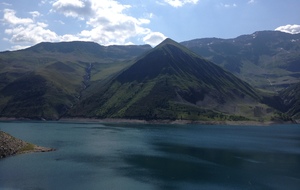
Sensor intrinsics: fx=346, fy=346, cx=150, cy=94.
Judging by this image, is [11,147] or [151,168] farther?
[11,147]

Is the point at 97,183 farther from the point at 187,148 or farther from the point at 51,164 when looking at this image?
the point at 187,148

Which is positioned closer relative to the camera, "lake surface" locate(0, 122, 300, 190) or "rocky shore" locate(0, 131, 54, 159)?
"lake surface" locate(0, 122, 300, 190)

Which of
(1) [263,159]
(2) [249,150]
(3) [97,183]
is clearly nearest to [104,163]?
(3) [97,183]

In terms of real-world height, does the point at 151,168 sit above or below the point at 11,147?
below

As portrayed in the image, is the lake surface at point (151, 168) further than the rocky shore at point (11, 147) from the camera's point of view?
No

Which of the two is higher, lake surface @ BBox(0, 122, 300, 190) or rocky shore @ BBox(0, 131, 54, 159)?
rocky shore @ BBox(0, 131, 54, 159)

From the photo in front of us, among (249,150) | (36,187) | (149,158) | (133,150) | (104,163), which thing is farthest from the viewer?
(249,150)

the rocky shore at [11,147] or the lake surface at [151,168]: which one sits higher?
the rocky shore at [11,147]

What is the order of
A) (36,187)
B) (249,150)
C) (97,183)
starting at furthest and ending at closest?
(249,150) < (97,183) < (36,187)
